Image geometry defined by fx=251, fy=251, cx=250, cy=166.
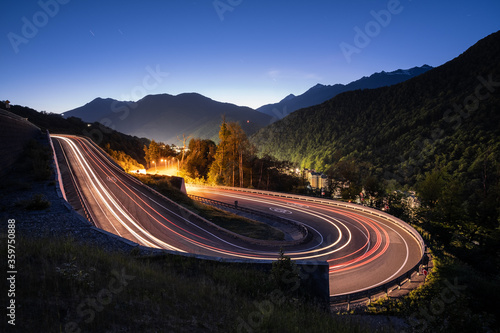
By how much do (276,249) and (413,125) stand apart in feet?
441

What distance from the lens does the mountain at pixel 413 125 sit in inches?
3617

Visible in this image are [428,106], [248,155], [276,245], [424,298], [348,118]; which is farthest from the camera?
[348,118]

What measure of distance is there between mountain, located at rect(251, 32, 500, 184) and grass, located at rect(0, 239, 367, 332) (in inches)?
2228

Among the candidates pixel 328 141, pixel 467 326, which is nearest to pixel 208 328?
pixel 467 326

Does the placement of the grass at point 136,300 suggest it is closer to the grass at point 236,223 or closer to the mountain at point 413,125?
the grass at point 236,223

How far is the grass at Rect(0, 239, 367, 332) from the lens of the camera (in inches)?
182

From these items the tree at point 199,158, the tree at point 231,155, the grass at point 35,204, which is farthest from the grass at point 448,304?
the tree at point 199,158

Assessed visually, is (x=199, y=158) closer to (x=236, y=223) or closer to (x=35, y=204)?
(x=236, y=223)

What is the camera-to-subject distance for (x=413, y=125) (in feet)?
416

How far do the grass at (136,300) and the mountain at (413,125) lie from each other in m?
56.6

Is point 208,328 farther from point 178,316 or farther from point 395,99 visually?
point 395,99

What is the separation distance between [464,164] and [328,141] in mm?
85865

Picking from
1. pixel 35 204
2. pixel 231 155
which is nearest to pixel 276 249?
pixel 35 204

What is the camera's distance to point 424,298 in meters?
13.3
